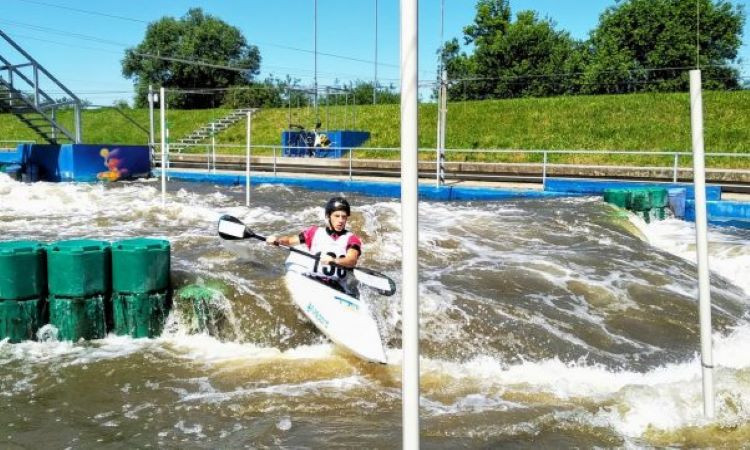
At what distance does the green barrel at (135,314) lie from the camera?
24.5 feet

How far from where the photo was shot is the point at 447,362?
7.00 m

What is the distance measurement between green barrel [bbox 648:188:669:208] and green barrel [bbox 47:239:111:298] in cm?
1142

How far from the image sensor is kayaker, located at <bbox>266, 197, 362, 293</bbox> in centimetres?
675

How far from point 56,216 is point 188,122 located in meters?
30.0

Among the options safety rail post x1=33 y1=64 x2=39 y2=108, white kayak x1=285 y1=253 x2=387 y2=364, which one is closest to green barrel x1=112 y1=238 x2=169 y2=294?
white kayak x1=285 y1=253 x2=387 y2=364

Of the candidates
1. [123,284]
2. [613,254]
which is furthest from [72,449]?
[613,254]

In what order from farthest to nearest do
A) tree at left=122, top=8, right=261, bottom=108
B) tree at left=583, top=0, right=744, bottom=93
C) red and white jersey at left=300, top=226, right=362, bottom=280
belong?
tree at left=122, top=8, right=261, bottom=108 → tree at left=583, top=0, right=744, bottom=93 → red and white jersey at left=300, top=226, right=362, bottom=280

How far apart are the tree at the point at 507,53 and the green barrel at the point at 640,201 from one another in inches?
1164

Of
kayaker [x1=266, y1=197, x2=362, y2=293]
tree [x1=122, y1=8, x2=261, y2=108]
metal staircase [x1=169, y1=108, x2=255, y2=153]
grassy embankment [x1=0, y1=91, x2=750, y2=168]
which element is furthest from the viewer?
tree [x1=122, y1=8, x2=261, y2=108]

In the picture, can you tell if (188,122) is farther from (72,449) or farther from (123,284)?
(72,449)

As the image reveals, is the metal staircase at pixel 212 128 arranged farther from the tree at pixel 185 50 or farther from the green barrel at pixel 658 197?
the green barrel at pixel 658 197

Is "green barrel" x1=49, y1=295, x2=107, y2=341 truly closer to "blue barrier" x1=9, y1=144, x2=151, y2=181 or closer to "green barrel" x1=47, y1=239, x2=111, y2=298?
"green barrel" x1=47, y1=239, x2=111, y2=298

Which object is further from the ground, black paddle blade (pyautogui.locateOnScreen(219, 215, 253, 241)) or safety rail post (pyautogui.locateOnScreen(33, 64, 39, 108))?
safety rail post (pyautogui.locateOnScreen(33, 64, 39, 108))

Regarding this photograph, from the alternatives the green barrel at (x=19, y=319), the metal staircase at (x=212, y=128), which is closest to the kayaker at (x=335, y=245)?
the green barrel at (x=19, y=319)
